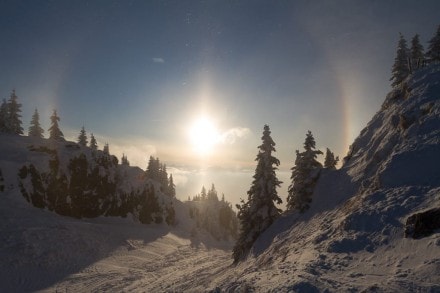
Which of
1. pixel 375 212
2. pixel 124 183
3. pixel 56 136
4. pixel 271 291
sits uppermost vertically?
pixel 56 136

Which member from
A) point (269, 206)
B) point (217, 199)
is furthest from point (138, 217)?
point (217, 199)

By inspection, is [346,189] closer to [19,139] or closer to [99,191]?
[99,191]

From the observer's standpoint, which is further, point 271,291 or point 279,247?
point 279,247

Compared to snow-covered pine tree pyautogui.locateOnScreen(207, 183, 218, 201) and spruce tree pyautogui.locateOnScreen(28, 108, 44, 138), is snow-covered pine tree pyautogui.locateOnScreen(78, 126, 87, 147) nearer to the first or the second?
spruce tree pyautogui.locateOnScreen(28, 108, 44, 138)

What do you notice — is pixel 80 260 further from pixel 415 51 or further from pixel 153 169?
pixel 153 169

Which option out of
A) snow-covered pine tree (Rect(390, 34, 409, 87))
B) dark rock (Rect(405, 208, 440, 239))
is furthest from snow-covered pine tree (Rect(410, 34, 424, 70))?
dark rock (Rect(405, 208, 440, 239))

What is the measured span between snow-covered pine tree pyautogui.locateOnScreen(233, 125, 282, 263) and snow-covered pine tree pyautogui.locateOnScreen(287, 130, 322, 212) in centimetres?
181

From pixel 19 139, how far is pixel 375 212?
6265 cm

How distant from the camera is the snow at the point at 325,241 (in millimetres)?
12445

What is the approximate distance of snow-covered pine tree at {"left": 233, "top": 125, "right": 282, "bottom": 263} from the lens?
30.4m

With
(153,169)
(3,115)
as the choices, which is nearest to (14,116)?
(3,115)

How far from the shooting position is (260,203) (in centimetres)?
3153

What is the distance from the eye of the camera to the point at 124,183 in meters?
64.8

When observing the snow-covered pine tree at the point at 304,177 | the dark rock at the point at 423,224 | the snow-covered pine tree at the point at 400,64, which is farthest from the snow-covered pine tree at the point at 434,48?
the dark rock at the point at 423,224
